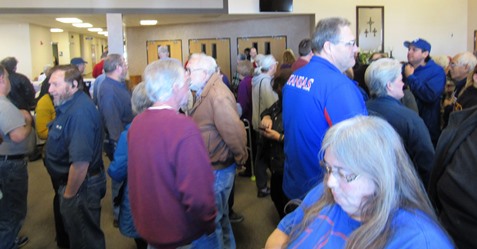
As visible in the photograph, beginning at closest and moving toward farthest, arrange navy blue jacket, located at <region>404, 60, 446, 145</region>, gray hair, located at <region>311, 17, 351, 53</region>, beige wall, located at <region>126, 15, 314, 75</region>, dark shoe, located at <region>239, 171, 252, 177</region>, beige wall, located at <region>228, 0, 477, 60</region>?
gray hair, located at <region>311, 17, 351, 53</region> → navy blue jacket, located at <region>404, 60, 446, 145</region> → dark shoe, located at <region>239, 171, 252, 177</region> → beige wall, located at <region>228, 0, 477, 60</region> → beige wall, located at <region>126, 15, 314, 75</region>

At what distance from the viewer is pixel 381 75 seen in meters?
2.53

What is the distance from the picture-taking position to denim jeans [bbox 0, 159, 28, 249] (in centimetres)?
301

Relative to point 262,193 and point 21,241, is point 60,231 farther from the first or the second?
point 262,193

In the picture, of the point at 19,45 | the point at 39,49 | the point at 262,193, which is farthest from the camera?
the point at 39,49

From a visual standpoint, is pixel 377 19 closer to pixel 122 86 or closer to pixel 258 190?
pixel 258 190

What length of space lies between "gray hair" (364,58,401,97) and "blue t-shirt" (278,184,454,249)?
1218 mm

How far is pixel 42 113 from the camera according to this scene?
409cm

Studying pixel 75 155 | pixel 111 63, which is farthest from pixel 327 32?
pixel 111 63

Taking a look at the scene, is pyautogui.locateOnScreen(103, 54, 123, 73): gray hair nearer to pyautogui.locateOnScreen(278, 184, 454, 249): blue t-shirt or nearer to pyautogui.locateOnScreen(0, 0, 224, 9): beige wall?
pyautogui.locateOnScreen(278, 184, 454, 249): blue t-shirt

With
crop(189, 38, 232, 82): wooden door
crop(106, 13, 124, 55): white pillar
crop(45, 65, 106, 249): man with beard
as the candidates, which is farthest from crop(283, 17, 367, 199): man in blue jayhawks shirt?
crop(189, 38, 232, 82): wooden door

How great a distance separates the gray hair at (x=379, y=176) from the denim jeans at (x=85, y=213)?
2.15m

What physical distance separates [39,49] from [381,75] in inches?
437

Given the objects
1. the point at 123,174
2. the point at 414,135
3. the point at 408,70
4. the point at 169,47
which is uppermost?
the point at 169,47

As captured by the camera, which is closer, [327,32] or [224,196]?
[327,32]
